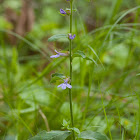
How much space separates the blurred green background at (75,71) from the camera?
1.17m

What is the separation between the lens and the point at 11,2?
393 centimetres

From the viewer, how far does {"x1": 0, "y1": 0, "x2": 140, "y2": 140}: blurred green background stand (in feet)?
3.82

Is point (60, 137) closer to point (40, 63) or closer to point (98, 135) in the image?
point (98, 135)

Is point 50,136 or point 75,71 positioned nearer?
point 50,136

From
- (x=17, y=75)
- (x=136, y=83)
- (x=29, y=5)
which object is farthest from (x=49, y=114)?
(x=29, y=5)

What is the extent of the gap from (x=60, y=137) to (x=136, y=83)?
4.01 feet

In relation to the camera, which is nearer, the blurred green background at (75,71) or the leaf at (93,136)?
the leaf at (93,136)

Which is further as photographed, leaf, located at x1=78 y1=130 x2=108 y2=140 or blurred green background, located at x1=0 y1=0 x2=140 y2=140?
blurred green background, located at x1=0 y1=0 x2=140 y2=140

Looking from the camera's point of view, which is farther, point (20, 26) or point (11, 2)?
point (11, 2)

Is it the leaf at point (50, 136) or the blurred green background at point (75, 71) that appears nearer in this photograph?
the leaf at point (50, 136)

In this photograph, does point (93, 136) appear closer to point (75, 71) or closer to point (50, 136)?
point (50, 136)

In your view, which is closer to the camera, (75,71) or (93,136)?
(93,136)

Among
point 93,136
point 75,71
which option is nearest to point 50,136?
point 93,136

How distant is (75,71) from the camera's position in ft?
6.38
